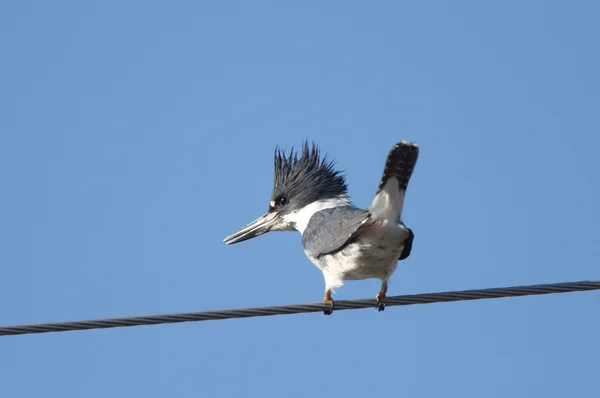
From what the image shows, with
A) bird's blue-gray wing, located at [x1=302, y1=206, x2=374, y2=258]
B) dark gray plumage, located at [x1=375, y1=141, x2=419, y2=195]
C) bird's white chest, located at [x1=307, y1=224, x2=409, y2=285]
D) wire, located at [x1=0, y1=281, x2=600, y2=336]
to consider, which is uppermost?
dark gray plumage, located at [x1=375, y1=141, x2=419, y2=195]

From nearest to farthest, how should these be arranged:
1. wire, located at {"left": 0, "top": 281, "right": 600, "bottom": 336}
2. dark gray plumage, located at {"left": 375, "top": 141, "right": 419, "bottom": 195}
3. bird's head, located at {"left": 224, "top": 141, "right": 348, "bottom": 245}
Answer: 1. wire, located at {"left": 0, "top": 281, "right": 600, "bottom": 336}
2. dark gray plumage, located at {"left": 375, "top": 141, "right": 419, "bottom": 195}
3. bird's head, located at {"left": 224, "top": 141, "right": 348, "bottom": 245}

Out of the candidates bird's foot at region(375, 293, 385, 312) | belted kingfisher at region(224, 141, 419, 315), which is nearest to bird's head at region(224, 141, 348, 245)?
belted kingfisher at region(224, 141, 419, 315)

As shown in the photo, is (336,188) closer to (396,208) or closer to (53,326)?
(396,208)

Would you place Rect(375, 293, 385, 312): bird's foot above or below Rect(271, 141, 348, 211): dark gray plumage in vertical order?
below

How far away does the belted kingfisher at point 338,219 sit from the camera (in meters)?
6.29

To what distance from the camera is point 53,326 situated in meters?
5.18

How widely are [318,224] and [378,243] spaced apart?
0.85 metres

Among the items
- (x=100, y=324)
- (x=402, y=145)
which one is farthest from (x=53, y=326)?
(x=402, y=145)

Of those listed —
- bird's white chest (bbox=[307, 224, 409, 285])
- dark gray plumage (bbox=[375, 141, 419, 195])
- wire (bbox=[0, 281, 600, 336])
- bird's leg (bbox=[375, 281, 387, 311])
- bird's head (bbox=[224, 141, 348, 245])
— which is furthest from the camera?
bird's head (bbox=[224, 141, 348, 245])

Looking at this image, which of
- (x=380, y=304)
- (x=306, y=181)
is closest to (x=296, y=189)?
(x=306, y=181)

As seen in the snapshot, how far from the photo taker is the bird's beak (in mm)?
8250

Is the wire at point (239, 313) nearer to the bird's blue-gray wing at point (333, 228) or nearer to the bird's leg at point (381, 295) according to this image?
the bird's leg at point (381, 295)

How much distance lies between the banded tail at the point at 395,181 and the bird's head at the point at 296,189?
152 centimetres

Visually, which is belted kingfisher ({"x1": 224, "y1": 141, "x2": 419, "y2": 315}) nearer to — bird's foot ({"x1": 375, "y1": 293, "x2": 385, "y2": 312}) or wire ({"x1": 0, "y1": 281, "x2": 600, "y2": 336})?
bird's foot ({"x1": 375, "y1": 293, "x2": 385, "y2": 312})
